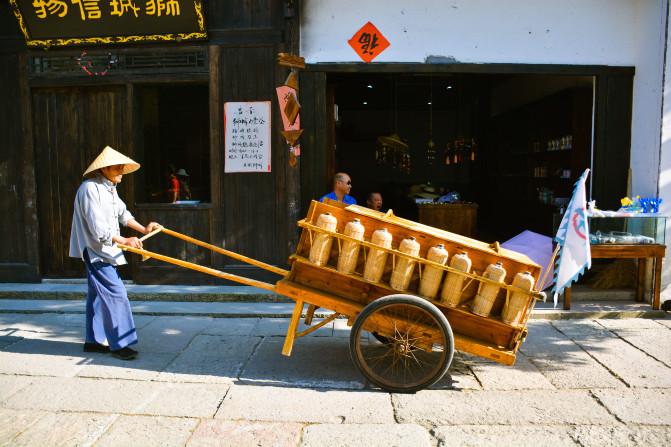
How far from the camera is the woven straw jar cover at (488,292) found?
3.79 metres

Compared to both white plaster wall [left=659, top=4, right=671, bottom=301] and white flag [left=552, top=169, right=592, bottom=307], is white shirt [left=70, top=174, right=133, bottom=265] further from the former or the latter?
white plaster wall [left=659, top=4, right=671, bottom=301]

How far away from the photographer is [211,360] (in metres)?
4.73

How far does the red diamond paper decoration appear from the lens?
6875 millimetres

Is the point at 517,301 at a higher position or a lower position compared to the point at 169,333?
higher

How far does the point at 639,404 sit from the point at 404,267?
2.00 meters

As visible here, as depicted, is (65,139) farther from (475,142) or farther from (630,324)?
(475,142)

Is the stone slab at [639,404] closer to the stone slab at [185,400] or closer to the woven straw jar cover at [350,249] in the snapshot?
the woven straw jar cover at [350,249]

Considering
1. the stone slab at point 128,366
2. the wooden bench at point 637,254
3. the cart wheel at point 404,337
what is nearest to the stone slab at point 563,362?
the wooden bench at point 637,254

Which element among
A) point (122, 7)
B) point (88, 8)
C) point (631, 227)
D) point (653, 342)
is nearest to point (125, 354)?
point (122, 7)

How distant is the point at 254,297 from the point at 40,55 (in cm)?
444

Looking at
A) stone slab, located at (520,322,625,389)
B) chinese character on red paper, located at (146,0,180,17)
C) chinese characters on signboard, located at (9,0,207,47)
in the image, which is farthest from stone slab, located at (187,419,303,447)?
chinese character on red paper, located at (146,0,180,17)

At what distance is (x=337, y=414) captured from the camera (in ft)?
12.1

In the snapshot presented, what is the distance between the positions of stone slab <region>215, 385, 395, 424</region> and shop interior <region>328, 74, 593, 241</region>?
4179 millimetres

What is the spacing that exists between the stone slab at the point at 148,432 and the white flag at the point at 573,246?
306 cm
